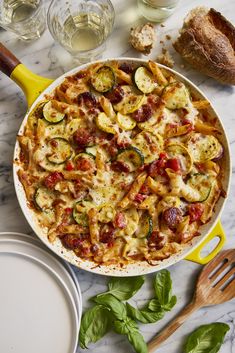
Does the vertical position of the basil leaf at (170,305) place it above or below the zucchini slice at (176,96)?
below

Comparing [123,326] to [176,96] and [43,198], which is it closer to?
[43,198]

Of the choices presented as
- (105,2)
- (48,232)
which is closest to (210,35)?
(105,2)

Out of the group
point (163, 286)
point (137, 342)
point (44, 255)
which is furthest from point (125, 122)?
point (137, 342)

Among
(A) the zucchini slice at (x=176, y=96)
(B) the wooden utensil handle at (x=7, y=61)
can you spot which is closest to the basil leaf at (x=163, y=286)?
(A) the zucchini slice at (x=176, y=96)

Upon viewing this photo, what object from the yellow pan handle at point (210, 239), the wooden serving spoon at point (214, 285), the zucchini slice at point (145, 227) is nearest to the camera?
the zucchini slice at point (145, 227)

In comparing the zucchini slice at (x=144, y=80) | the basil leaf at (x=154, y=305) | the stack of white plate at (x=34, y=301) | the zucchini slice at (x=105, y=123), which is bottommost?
the stack of white plate at (x=34, y=301)

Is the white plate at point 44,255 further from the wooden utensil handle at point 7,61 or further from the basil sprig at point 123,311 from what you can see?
the wooden utensil handle at point 7,61
